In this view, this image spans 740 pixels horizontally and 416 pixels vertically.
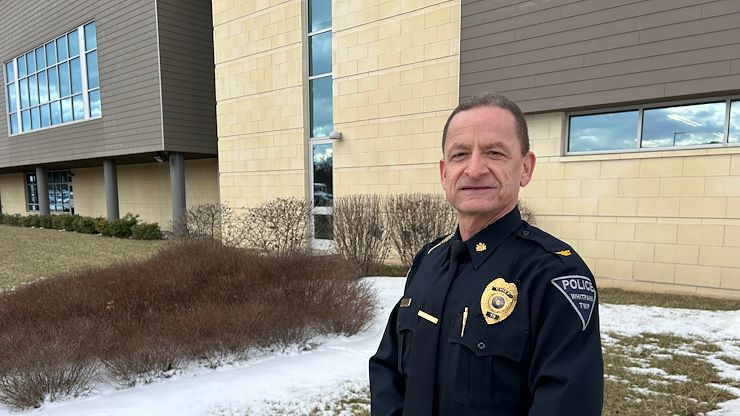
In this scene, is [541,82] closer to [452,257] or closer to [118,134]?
[452,257]

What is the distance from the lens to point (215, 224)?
12773 millimetres

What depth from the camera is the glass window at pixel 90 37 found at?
1683cm

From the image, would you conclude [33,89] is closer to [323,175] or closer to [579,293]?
[323,175]

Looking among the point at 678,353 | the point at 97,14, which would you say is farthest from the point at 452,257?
the point at 97,14

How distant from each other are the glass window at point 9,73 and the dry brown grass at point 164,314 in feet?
76.9

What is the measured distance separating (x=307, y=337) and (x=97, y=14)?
17.7 meters

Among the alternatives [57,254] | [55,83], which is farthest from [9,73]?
[57,254]

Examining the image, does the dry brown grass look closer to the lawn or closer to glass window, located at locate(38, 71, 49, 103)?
the lawn

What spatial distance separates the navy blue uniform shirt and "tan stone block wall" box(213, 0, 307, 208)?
10724mm

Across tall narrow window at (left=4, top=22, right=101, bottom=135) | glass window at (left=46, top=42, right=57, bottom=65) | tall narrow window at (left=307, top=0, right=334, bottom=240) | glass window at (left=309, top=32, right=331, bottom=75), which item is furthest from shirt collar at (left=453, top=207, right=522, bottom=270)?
glass window at (left=46, top=42, right=57, bottom=65)

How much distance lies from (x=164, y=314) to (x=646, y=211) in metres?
7.35

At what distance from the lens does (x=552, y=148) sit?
26.2 feet

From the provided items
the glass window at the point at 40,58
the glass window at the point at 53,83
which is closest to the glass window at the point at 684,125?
the glass window at the point at 53,83

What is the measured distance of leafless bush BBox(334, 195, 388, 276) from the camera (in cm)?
850
